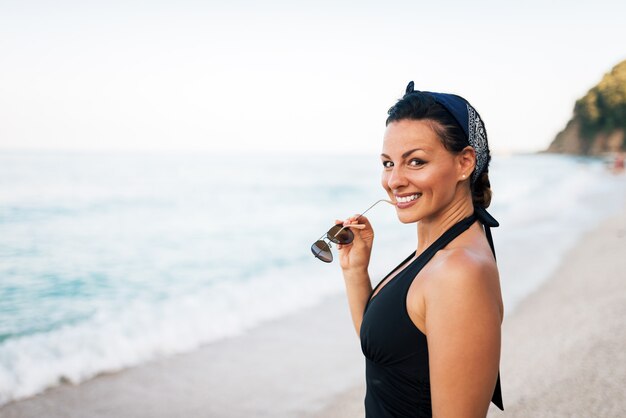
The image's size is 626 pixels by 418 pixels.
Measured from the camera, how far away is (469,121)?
178cm

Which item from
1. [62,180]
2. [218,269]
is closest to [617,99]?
[62,180]

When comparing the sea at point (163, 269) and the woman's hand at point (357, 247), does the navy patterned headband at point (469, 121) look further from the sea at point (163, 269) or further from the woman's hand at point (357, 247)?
the sea at point (163, 269)

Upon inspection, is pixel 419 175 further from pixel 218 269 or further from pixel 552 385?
pixel 218 269

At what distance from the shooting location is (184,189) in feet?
127

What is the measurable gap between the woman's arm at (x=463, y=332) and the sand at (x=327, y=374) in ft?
7.52

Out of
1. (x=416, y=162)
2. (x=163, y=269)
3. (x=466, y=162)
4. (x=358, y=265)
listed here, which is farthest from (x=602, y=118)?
(x=416, y=162)

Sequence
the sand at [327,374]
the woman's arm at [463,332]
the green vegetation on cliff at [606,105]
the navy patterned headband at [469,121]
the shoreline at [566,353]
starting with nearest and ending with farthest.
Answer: the woman's arm at [463,332] → the navy patterned headband at [469,121] → the shoreline at [566,353] → the sand at [327,374] → the green vegetation on cliff at [606,105]

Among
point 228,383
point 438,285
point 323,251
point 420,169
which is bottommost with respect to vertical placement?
point 228,383

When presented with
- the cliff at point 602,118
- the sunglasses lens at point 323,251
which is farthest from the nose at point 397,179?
the cliff at point 602,118

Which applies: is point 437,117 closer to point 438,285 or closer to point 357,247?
point 438,285

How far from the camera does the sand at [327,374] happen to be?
3682 mm

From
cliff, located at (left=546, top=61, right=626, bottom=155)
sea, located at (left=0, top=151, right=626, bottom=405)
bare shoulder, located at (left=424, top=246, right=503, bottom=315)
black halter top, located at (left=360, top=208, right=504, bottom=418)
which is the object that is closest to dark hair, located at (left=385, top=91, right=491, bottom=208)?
black halter top, located at (left=360, top=208, right=504, bottom=418)

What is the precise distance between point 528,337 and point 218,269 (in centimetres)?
903

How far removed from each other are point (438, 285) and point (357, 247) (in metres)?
1.02
